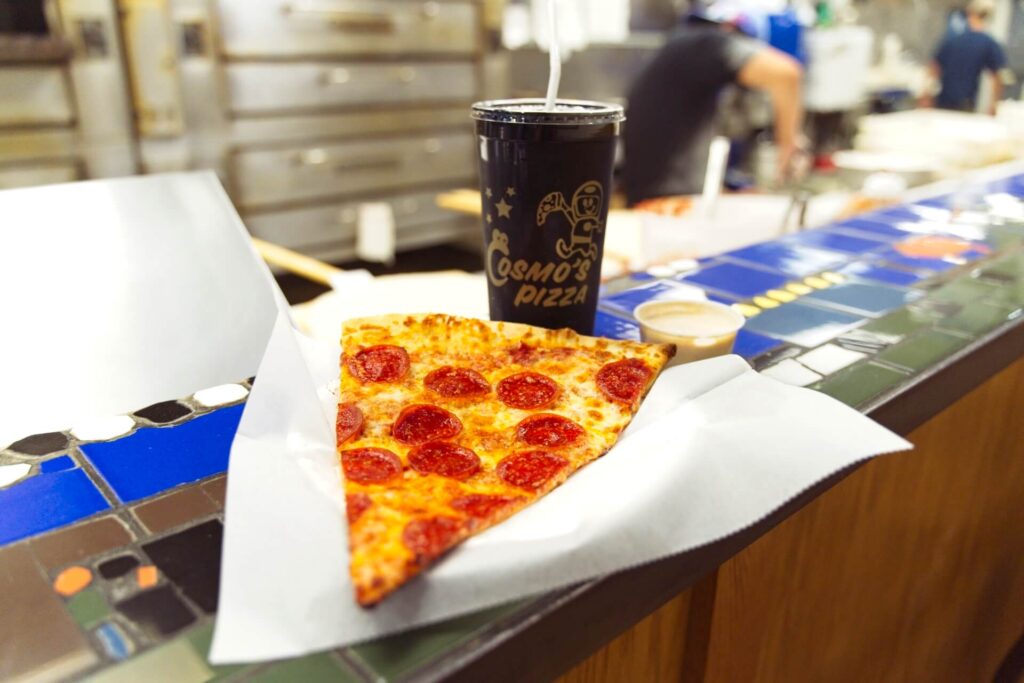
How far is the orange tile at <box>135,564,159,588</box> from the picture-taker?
71 centimetres

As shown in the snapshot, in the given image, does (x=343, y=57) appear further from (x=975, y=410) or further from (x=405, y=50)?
(x=975, y=410)

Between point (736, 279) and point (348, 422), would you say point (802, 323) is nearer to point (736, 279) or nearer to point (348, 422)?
point (736, 279)

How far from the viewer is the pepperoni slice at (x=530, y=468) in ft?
2.70

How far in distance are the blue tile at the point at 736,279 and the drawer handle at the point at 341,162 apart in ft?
10.5

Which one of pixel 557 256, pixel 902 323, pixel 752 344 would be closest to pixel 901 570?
pixel 902 323

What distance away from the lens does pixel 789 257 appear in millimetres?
1760

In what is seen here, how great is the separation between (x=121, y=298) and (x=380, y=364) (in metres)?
0.64

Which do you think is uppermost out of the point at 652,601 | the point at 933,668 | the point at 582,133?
the point at 582,133

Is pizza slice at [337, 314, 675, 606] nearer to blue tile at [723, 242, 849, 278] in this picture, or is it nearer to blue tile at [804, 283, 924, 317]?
blue tile at [804, 283, 924, 317]

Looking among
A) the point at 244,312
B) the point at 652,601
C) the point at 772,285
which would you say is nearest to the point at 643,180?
the point at 772,285

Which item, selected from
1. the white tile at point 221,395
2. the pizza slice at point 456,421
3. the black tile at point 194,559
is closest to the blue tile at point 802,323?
the pizza slice at point 456,421

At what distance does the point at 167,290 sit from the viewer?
1479mm

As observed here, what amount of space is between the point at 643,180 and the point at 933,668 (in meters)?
2.71

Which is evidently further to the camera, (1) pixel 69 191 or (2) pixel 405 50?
(2) pixel 405 50
